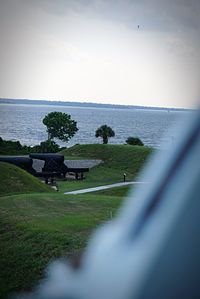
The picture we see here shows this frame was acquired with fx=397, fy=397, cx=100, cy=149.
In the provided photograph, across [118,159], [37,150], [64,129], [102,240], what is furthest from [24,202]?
[64,129]

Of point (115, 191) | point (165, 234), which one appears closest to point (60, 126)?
point (115, 191)

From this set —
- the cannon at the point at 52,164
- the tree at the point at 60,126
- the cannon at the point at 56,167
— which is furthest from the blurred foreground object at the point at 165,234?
the tree at the point at 60,126

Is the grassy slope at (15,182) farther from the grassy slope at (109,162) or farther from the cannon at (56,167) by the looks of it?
the cannon at (56,167)

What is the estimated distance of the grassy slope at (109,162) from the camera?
1046 inches

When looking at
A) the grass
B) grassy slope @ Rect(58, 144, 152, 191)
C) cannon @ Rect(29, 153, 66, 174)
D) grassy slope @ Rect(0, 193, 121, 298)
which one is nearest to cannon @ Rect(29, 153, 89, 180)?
cannon @ Rect(29, 153, 66, 174)

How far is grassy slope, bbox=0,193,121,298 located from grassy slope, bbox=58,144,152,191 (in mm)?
11967

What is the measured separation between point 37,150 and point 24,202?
33523 millimetres

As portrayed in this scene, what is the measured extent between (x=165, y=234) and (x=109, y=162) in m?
33.6

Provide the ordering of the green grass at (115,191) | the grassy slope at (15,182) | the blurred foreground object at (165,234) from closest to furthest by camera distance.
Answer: the blurred foreground object at (165,234), the grassy slope at (15,182), the green grass at (115,191)

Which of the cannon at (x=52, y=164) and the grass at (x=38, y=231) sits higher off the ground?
the grass at (x=38, y=231)

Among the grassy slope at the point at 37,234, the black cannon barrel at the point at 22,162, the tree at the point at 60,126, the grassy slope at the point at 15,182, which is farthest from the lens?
the tree at the point at 60,126

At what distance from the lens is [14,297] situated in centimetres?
569

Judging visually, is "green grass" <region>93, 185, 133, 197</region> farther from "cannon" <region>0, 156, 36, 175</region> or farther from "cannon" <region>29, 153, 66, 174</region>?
"cannon" <region>0, 156, 36, 175</region>

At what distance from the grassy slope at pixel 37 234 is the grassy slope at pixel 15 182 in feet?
22.9
